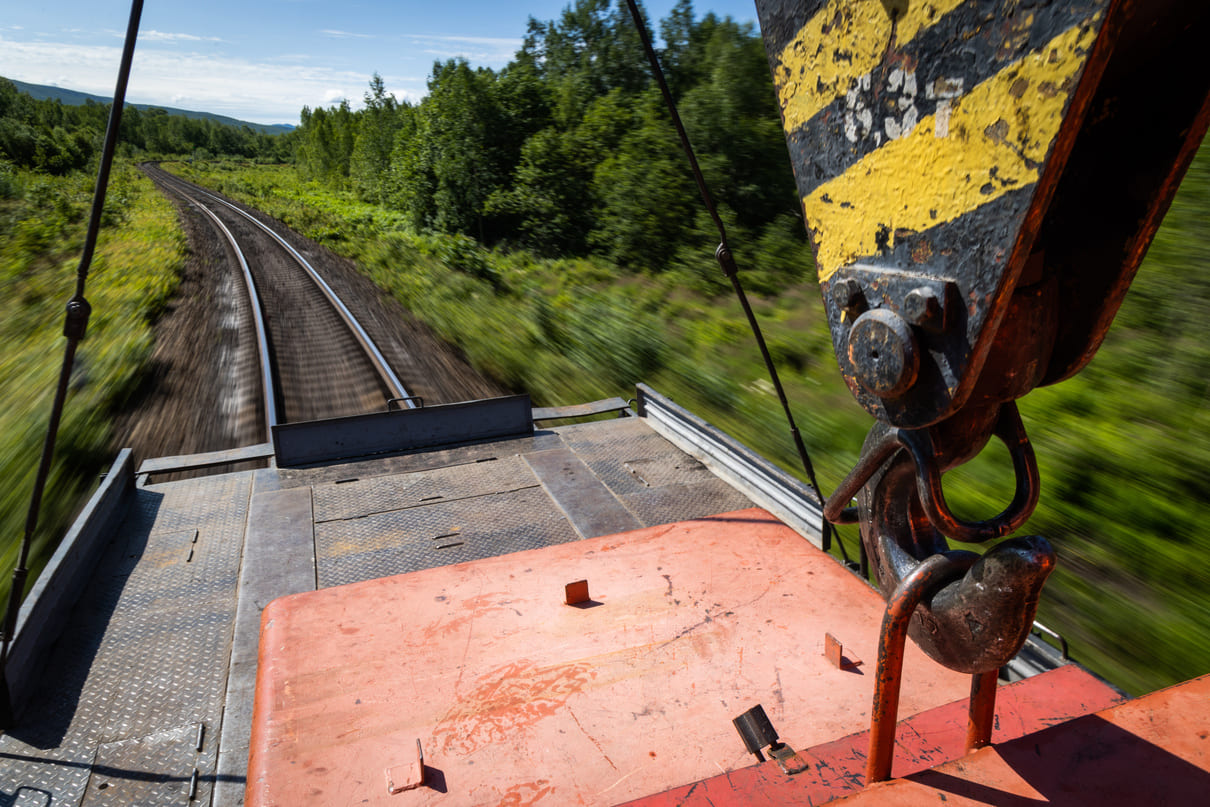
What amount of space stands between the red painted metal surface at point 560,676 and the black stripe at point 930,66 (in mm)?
1190

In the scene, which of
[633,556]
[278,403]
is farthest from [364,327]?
[633,556]

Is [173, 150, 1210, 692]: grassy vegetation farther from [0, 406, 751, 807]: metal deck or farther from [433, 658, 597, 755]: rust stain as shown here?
[433, 658, 597, 755]: rust stain

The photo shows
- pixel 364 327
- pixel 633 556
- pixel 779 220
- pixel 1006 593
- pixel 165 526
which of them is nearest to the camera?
pixel 1006 593

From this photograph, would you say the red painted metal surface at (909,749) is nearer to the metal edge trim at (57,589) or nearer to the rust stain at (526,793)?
the rust stain at (526,793)

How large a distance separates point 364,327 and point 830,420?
7038 mm

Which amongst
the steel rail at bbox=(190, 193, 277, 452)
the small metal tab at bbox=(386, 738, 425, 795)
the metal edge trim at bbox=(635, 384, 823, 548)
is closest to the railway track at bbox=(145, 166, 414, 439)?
the steel rail at bbox=(190, 193, 277, 452)

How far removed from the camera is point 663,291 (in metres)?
14.9

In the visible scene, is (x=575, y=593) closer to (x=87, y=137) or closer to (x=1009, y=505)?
(x=1009, y=505)

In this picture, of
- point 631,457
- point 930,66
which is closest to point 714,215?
point 930,66

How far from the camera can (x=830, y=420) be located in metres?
Result: 7.42

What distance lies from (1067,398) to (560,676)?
6476mm

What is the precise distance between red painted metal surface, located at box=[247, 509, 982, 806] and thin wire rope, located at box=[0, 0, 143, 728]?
814mm

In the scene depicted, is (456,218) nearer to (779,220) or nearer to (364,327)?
(779,220)

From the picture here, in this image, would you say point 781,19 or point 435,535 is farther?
point 435,535
